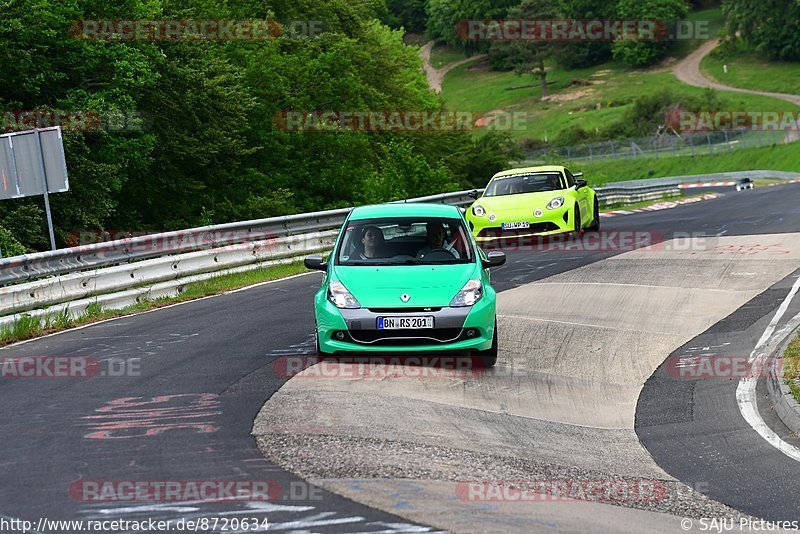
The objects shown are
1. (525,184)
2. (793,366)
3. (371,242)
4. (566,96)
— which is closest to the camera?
(793,366)

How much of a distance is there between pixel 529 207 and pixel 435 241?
11.3 m

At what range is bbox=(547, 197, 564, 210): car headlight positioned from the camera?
23.4 m

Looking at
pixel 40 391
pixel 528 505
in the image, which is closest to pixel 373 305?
pixel 40 391

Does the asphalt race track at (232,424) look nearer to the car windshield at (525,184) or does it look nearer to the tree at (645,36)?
the car windshield at (525,184)

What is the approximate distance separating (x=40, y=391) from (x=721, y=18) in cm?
14605

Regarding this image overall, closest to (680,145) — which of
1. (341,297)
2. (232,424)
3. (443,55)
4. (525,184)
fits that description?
(525,184)

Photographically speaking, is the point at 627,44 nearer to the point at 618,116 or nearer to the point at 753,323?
the point at 618,116

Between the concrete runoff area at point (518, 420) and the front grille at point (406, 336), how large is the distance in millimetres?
347

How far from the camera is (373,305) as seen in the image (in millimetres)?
10969

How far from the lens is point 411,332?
1088 cm

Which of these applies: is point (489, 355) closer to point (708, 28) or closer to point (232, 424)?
point (232, 424)

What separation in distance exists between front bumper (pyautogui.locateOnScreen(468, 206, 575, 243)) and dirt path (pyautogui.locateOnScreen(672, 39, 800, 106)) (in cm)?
8557

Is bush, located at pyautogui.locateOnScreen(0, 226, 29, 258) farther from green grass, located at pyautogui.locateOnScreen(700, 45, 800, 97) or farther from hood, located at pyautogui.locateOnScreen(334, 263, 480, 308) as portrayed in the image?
green grass, located at pyautogui.locateOnScreen(700, 45, 800, 97)

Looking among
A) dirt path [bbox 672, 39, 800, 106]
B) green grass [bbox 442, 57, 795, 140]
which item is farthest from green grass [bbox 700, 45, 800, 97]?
green grass [bbox 442, 57, 795, 140]
